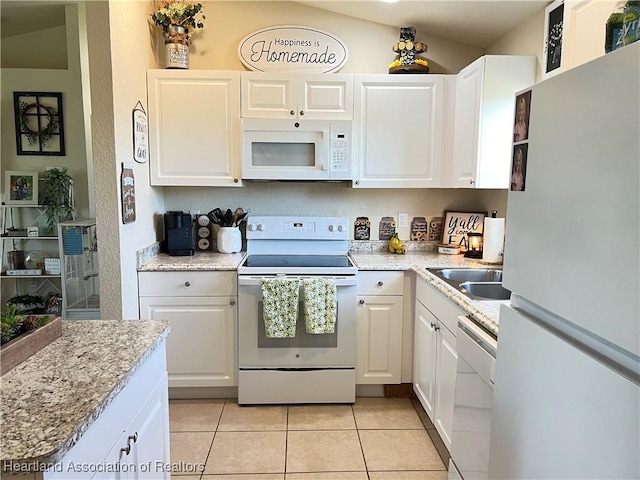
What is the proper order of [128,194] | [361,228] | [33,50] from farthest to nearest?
[33,50]
[361,228]
[128,194]

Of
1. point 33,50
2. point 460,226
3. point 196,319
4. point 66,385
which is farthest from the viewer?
point 33,50

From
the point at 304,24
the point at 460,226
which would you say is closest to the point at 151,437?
the point at 460,226

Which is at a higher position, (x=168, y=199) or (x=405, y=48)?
(x=405, y=48)

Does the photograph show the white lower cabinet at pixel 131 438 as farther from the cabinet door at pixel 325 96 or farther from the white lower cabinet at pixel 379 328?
the cabinet door at pixel 325 96

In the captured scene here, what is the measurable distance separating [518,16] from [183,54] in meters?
2.06

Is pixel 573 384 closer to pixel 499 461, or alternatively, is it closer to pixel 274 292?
pixel 499 461

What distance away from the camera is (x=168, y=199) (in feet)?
10.2

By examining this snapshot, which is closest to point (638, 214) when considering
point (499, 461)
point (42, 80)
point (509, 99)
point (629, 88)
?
point (629, 88)

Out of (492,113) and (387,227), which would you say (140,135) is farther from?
(492,113)

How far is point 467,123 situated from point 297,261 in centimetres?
136

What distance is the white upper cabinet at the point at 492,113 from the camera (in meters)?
2.34

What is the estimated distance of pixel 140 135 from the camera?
8.38 feet

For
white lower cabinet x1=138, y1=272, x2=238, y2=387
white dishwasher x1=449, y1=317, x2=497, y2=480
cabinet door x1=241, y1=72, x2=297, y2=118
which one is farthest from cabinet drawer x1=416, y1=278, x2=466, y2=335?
cabinet door x1=241, y1=72, x2=297, y2=118

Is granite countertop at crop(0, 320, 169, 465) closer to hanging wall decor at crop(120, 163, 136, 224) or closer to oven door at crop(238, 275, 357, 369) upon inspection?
hanging wall decor at crop(120, 163, 136, 224)
